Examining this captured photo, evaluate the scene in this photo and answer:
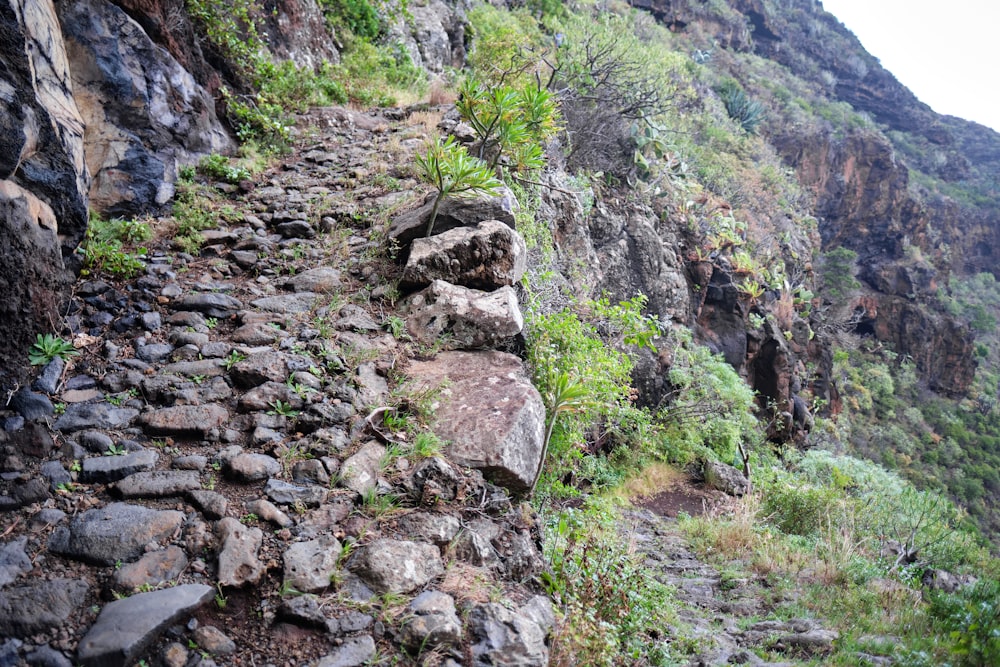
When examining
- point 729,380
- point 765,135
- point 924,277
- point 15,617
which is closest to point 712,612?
point 15,617

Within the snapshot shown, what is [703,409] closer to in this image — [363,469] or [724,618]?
[724,618]

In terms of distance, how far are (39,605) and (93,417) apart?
118 centimetres

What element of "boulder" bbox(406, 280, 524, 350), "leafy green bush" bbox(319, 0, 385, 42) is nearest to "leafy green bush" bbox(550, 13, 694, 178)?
"leafy green bush" bbox(319, 0, 385, 42)

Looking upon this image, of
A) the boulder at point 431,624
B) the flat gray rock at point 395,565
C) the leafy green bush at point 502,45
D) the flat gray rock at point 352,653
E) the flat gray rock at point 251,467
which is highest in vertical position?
the leafy green bush at point 502,45

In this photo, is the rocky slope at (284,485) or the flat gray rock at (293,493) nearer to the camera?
the rocky slope at (284,485)

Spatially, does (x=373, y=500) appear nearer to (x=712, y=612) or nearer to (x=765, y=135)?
(x=712, y=612)

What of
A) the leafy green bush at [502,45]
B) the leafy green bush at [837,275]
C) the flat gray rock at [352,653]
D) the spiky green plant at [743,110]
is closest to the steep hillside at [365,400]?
the flat gray rock at [352,653]

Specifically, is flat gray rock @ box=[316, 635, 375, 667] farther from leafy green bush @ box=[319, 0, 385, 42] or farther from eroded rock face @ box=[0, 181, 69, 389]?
leafy green bush @ box=[319, 0, 385, 42]

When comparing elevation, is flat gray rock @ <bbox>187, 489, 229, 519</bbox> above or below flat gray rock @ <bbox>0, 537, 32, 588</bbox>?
above

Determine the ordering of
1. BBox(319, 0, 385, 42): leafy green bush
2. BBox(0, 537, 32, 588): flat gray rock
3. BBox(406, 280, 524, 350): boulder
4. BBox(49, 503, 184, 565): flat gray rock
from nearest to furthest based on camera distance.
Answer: BBox(0, 537, 32, 588): flat gray rock < BBox(49, 503, 184, 565): flat gray rock < BBox(406, 280, 524, 350): boulder < BBox(319, 0, 385, 42): leafy green bush

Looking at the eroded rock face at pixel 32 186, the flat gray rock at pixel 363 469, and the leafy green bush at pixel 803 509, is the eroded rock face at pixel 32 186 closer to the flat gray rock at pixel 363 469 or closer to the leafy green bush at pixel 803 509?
the flat gray rock at pixel 363 469

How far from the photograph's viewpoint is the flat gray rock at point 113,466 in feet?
7.69

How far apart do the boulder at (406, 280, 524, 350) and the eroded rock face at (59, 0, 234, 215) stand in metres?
2.83

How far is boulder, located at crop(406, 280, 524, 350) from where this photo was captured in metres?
4.21
